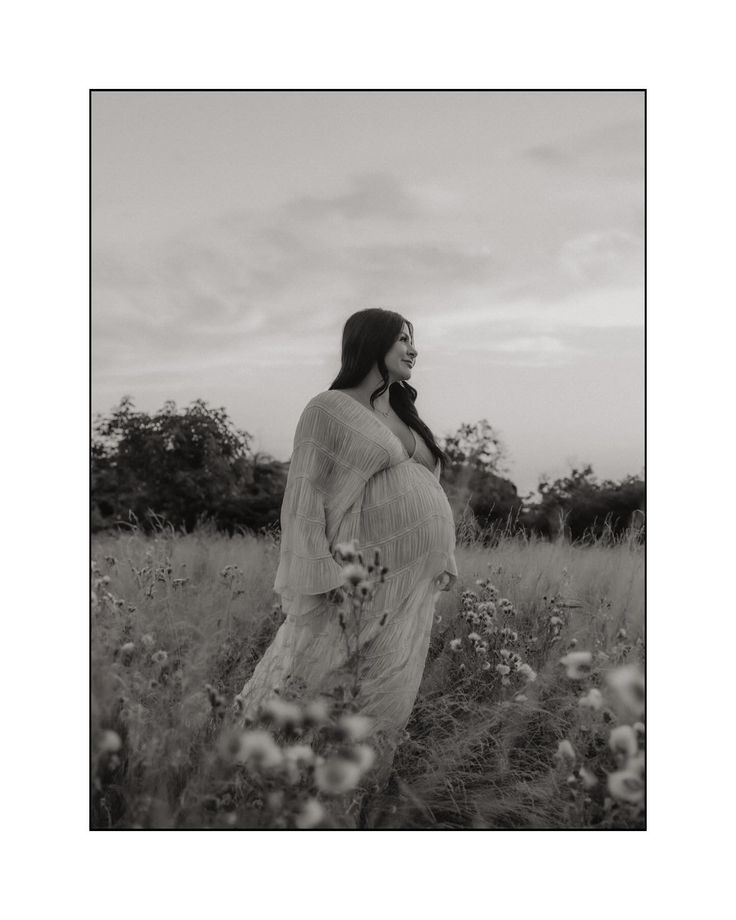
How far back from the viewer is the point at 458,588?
4.16 metres

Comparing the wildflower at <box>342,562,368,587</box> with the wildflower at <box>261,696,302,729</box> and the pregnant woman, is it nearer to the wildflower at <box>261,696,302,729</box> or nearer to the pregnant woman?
the pregnant woman

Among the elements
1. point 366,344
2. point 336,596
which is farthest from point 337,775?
point 366,344

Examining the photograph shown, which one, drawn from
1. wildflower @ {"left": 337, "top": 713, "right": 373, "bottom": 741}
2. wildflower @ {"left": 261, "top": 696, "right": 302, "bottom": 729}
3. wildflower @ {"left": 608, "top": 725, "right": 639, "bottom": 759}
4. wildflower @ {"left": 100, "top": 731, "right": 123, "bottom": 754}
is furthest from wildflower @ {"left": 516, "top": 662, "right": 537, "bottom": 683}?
wildflower @ {"left": 100, "top": 731, "right": 123, "bottom": 754}

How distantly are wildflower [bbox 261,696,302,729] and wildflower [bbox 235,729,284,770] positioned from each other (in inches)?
2.6

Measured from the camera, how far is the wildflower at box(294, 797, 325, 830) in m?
3.58

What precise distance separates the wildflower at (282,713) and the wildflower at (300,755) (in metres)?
0.08

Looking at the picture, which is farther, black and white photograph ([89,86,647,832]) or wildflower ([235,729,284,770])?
black and white photograph ([89,86,647,832])

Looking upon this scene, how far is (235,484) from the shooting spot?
4.14 metres

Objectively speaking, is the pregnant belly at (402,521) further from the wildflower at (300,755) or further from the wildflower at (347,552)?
the wildflower at (300,755)

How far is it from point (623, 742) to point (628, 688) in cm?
32

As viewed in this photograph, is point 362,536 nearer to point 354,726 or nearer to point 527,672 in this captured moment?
point 354,726

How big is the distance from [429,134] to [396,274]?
611 millimetres

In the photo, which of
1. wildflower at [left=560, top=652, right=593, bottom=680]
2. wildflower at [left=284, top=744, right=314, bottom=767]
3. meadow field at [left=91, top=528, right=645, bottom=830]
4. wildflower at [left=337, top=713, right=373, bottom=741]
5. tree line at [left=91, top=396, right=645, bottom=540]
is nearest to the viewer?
wildflower at [left=284, top=744, right=314, bottom=767]
